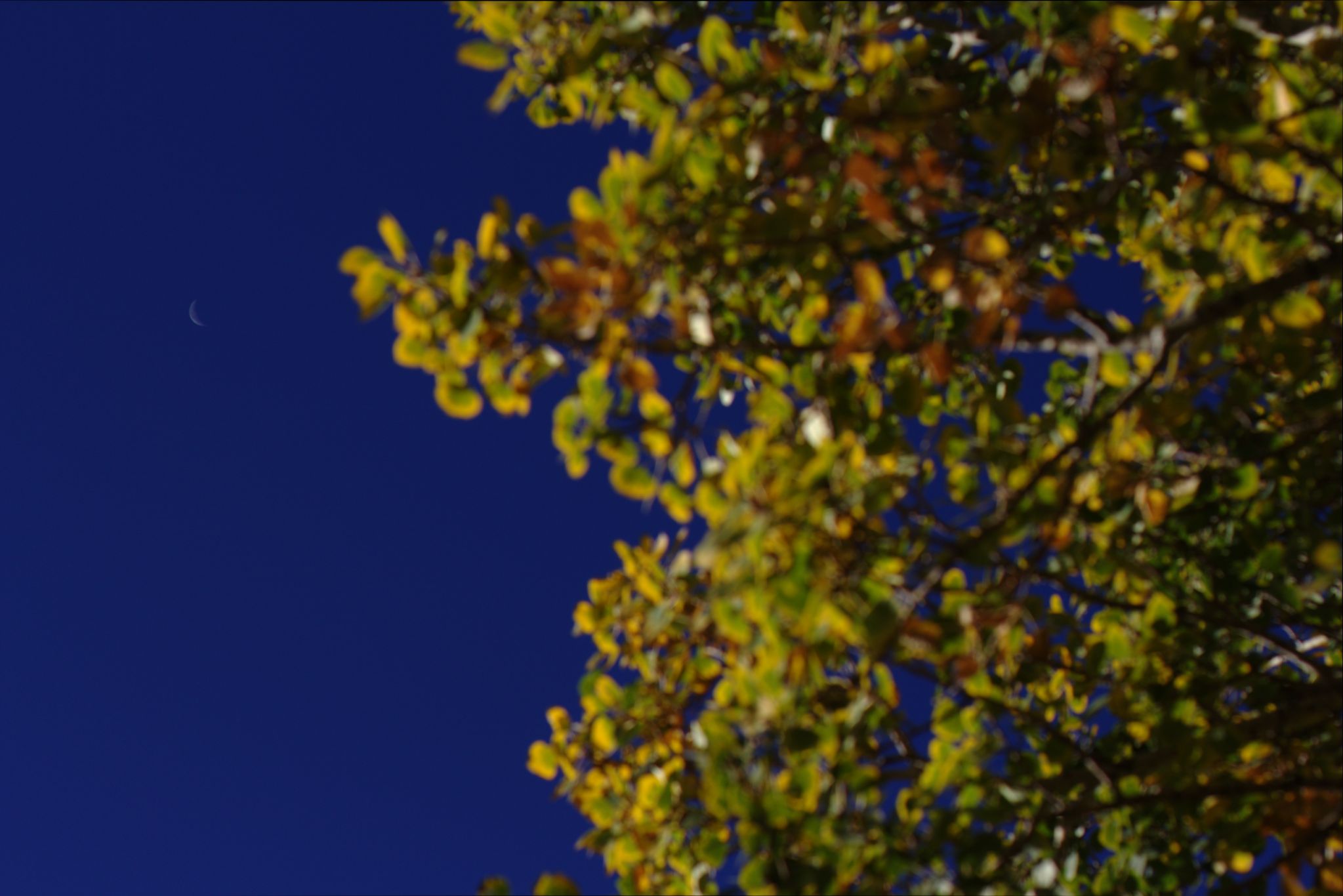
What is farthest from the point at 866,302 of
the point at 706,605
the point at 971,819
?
the point at 971,819

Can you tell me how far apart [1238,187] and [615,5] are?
194cm

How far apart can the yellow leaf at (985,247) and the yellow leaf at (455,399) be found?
50.3 inches

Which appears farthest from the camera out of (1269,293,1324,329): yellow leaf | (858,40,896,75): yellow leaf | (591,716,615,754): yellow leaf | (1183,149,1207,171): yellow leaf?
(591,716,615,754): yellow leaf

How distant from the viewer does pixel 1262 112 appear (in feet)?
9.41

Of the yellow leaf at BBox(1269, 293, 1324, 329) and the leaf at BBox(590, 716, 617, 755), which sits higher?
the leaf at BBox(590, 716, 617, 755)

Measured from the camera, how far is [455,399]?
9.41ft

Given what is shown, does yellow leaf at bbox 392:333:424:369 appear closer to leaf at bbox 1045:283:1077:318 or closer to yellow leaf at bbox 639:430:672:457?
yellow leaf at bbox 639:430:672:457

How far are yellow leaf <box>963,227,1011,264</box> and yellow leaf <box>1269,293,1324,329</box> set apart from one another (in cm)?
69

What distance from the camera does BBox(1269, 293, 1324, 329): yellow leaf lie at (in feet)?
9.06

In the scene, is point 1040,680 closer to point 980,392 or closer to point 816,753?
point 980,392

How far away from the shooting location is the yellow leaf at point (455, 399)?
2859mm

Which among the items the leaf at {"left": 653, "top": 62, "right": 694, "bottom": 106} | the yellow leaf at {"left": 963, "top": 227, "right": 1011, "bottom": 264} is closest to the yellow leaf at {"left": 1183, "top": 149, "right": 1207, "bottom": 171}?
the yellow leaf at {"left": 963, "top": 227, "right": 1011, "bottom": 264}

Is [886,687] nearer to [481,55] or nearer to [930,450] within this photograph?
[930,450]

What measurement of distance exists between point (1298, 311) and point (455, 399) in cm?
208
